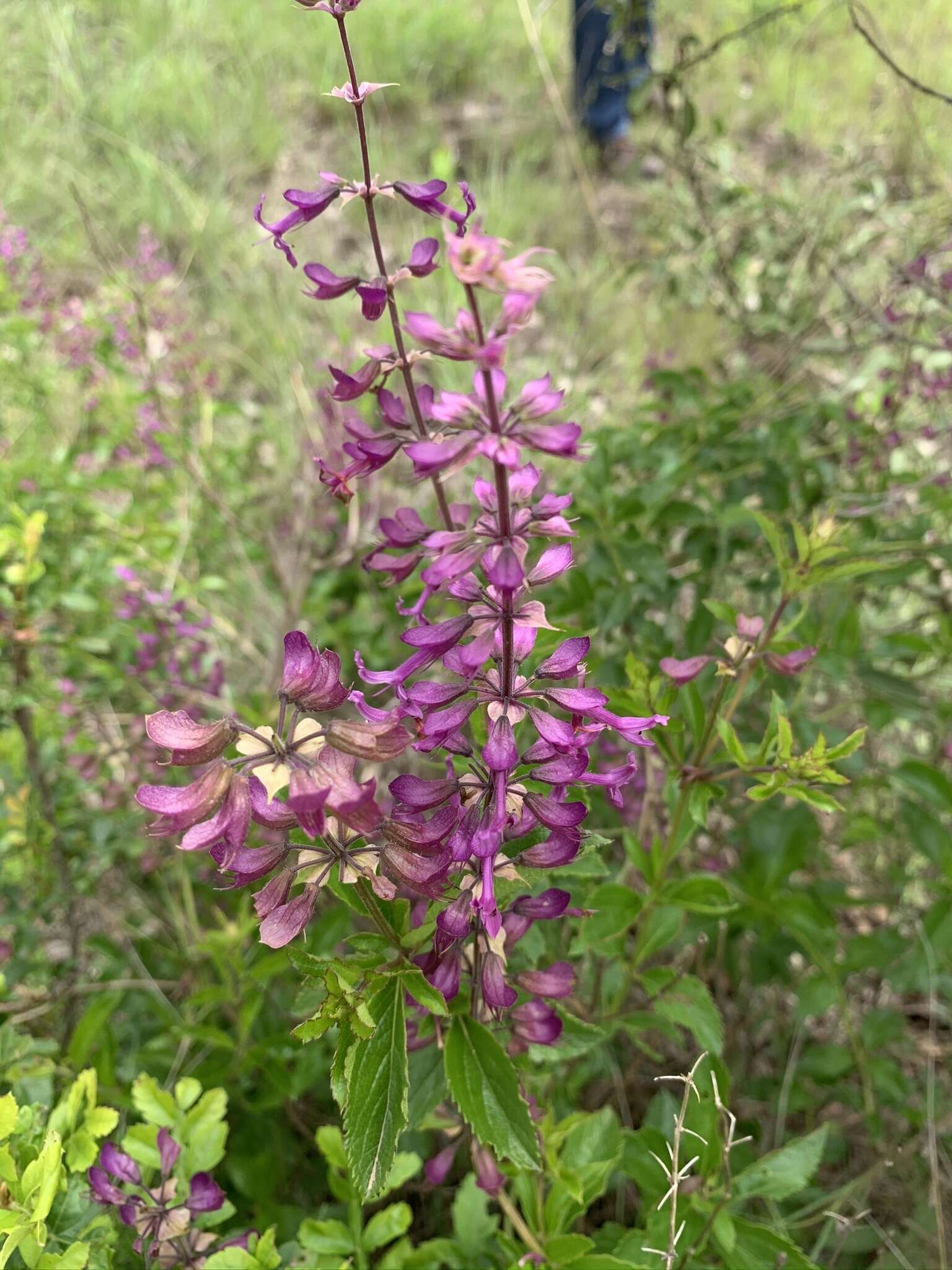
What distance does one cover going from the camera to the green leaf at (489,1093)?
1.03 metres

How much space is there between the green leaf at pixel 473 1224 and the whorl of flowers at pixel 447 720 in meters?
0.45

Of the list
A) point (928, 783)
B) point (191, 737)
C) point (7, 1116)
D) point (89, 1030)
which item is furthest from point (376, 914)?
point (928, 783)

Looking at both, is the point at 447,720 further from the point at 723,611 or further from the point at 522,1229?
the point at 522,1229

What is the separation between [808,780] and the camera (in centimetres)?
127

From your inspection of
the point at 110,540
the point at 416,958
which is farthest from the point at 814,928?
the point at 110,540

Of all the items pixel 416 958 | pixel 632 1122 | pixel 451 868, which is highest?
pixel 451 868

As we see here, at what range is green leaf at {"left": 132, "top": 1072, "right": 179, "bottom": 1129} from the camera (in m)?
1.39

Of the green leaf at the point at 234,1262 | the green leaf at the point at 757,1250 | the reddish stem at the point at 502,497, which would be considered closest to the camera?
the reddish stem at the point at 502,497

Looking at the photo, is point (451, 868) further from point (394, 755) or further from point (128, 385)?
point (128, 385)

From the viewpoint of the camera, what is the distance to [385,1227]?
4.44 feet

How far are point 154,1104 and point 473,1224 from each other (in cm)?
54

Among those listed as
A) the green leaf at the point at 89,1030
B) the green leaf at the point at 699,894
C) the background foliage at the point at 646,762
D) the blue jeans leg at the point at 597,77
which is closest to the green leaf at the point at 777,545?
the background foliage at the point at 646,762

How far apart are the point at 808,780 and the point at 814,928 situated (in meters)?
0.73

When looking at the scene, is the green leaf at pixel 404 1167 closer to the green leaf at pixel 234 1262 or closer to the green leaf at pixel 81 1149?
the green leaf at pixel 234 1262
